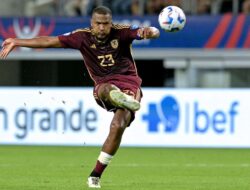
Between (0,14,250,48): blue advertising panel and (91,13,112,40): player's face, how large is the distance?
13420 millimetres

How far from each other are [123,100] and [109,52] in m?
0.99

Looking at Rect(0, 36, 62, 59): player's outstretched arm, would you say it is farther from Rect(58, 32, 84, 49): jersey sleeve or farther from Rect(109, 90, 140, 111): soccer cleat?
Rect(109, 90, 140, 111): soccer cleat

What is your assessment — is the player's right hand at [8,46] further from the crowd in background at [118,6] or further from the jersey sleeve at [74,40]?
the crowd in background at [118,6]

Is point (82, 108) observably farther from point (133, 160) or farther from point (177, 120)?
point (133, 160)

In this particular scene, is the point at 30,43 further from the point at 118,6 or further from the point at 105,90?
the point at 118,6

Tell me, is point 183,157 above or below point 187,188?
below

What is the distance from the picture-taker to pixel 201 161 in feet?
53.4

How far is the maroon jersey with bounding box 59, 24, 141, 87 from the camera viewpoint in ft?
37.0

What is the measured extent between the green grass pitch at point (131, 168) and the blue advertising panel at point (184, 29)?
5.80m

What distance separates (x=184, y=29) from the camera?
24906 millimetres

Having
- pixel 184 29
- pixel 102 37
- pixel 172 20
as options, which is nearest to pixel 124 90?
pixel 102 37

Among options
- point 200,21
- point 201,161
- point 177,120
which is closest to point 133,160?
point 201,161

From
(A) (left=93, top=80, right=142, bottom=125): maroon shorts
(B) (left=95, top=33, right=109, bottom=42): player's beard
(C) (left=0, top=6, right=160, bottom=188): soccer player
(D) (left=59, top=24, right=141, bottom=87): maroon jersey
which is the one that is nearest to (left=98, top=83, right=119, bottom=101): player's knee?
(C) (left=0, top=6, right=160, bottom=188): soccer player

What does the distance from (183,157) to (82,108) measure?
376 cm
